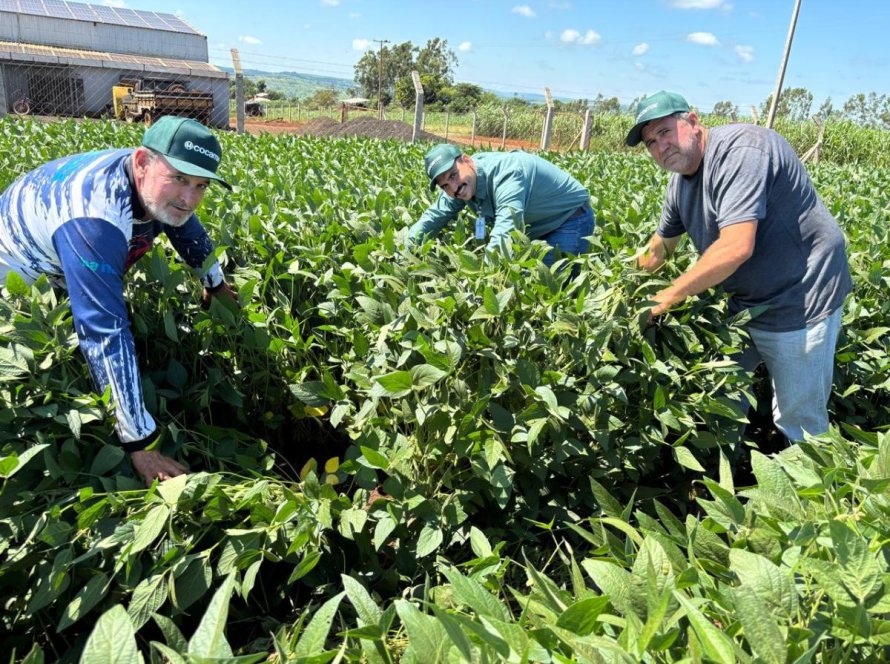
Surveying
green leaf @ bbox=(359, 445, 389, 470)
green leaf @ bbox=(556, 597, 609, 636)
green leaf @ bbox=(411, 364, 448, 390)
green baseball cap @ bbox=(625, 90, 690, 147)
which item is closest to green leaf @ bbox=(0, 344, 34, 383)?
green leaf @ bbox=(359, 445, 389, 470)

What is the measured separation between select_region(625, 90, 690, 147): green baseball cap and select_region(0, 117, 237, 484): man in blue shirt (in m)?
1.70

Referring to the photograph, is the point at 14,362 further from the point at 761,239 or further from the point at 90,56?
the point at 90,56

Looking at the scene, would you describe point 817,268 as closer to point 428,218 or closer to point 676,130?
point 676,130

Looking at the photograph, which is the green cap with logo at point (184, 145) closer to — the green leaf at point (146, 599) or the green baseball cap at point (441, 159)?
the green leaf at point (146, 599)

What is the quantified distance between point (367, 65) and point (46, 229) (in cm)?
8118

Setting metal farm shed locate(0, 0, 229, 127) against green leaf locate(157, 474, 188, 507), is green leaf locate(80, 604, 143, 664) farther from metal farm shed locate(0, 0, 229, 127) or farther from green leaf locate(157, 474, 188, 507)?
metal farm shed locate(0, 0, 229, 127)

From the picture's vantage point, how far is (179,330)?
8.85ft

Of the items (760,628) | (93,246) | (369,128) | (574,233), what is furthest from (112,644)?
(369,128)

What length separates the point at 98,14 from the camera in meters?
33.0

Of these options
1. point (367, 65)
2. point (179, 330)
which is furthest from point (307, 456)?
point (367, 65)

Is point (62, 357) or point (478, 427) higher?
point (62, 357)

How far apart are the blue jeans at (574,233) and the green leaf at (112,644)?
3.22 meters

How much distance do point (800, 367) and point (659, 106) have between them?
131 cm

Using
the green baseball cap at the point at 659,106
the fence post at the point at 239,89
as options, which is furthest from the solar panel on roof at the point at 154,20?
the green baseball cap at the point at 659,106
